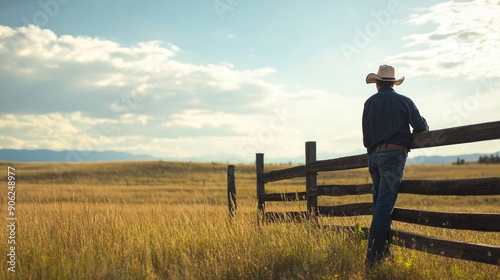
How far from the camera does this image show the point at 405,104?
20.2 feet

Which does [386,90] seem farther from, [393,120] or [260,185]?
[260,185]

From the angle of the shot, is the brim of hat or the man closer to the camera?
the man

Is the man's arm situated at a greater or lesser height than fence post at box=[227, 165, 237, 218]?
greater

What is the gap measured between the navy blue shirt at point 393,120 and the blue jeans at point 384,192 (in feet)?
0.55

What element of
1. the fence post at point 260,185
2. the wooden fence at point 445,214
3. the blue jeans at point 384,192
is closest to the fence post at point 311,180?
the wooden fence at point 445,214

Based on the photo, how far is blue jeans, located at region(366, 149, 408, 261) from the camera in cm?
618

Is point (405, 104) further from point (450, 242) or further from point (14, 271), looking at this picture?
point (14, 271)

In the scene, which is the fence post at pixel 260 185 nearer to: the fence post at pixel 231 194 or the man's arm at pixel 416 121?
the fence post at pixel 231 194

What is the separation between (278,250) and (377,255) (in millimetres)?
1327

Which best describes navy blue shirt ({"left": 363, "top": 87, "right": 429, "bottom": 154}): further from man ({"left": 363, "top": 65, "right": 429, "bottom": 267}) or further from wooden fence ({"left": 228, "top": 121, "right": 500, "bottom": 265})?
wooden fence ({"left": 228, "top": 121, "right": 500, "bottom": 265})

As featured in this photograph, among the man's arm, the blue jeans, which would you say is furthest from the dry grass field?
the man's arm

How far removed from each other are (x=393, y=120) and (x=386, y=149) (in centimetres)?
39

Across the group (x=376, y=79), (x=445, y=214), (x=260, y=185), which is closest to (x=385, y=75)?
(x=376, y=79)

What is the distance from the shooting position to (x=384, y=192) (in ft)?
20.6
